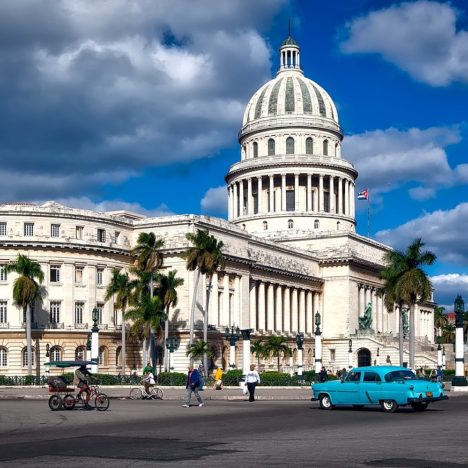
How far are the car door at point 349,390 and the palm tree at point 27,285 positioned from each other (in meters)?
46.5

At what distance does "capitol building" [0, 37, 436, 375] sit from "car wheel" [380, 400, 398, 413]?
51.3m

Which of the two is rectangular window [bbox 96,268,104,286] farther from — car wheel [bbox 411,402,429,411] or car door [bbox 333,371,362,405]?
car wheel [bbox 411,402,429,411]

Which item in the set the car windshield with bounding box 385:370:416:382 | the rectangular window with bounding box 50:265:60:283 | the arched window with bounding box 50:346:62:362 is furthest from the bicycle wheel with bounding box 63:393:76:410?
the rectangular window with bounding box 50:265:60:283

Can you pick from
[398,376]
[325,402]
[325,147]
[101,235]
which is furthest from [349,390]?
[325,147]

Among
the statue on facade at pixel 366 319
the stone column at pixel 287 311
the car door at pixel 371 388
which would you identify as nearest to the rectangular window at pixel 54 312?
the stone column at pixel 287 311

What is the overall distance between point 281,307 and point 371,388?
256 ft

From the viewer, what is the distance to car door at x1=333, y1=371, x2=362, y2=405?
1409 inches

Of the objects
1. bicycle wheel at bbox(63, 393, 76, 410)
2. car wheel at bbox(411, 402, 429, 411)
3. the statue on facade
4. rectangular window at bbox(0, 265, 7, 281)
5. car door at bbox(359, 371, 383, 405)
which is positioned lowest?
car wheel at bbox(411, 402, 429, 411)

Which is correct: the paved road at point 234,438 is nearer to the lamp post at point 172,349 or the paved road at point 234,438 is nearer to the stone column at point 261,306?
the lamp post at point 172,349

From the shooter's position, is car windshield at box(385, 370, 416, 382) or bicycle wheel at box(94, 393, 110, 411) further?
bicycle wheel at box(94, 393, 110, 411)

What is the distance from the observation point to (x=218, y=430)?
86.4ft

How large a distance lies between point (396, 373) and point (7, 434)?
15851 mm

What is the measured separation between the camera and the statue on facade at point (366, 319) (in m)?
120

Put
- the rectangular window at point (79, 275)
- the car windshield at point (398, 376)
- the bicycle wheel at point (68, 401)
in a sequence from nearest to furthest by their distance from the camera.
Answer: the car windshield at point (398, 376) → the bicycle wheel at point (68, 401) → the rectangular window at point (79, 275)
